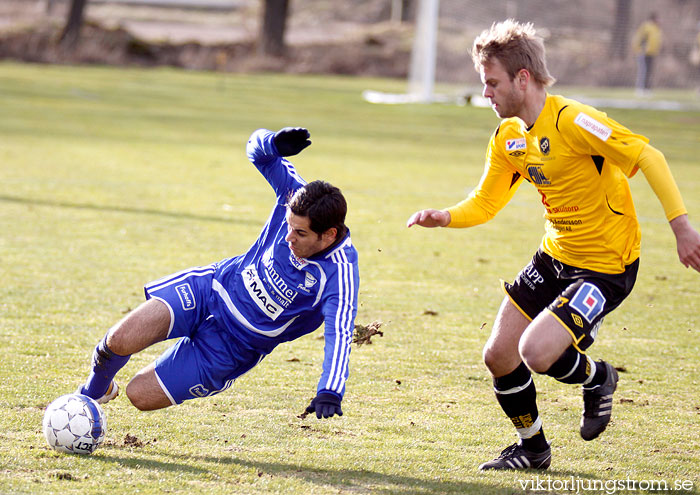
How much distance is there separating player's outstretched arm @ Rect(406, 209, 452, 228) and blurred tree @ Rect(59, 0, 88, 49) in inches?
1315

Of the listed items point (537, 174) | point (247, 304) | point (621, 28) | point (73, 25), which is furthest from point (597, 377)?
point (73, 25)

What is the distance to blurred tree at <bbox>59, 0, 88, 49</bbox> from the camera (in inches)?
1389

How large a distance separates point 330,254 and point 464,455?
1.14 m

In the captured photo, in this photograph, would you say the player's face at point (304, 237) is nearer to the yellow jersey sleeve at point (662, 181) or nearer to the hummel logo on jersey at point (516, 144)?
the hummel logo on jersey at point (516, 144)

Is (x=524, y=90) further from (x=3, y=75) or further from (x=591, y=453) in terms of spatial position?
(x=3, y=75)

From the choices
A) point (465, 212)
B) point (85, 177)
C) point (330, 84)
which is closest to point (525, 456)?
point (465, 212)

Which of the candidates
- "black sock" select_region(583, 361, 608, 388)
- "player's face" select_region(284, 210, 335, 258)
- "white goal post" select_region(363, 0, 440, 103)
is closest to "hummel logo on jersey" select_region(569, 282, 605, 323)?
"black sock" select_region(583, 361, 608, 388)

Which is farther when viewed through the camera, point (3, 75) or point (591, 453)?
point (3, 75)

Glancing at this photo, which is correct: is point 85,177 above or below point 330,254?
below

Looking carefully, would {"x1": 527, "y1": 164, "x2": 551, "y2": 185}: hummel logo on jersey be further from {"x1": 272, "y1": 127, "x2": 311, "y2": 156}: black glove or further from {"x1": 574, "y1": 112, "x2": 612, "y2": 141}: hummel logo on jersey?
{"x1": 272, "y1": 127, "x2": 311, "y2": 156}: black glove

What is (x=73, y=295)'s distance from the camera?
22.6 feet

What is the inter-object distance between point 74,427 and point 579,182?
2498 mm

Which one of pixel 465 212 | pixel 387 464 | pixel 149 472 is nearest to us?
pixel 149 472

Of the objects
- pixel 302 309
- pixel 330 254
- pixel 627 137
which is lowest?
pixel 302 309
